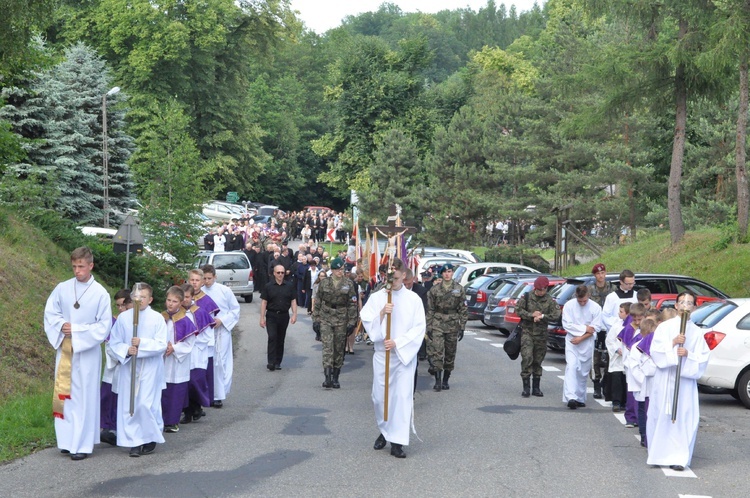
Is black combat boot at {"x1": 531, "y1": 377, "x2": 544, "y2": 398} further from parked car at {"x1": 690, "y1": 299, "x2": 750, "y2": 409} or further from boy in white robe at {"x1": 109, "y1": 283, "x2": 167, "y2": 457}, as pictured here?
boy in white robe at {"x1": 109, "y1": 283, "x2": 167, "y2": 457}

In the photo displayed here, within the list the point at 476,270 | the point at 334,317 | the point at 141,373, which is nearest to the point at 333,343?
the point at 334,317

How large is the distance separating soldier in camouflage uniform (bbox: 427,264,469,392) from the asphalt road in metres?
0.77

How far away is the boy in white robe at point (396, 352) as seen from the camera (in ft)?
34.4

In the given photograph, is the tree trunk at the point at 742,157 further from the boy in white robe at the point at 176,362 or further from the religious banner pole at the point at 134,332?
the religious banner pole at the point at 134,332

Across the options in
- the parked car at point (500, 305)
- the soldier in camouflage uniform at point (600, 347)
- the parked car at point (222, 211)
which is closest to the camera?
the soldier in camouflage uniform at point (600, 347)

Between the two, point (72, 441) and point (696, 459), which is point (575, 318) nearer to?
point (696, 459)

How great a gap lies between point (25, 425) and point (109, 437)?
3.91 feet

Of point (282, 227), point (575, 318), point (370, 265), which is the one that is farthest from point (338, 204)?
point (575, 318)

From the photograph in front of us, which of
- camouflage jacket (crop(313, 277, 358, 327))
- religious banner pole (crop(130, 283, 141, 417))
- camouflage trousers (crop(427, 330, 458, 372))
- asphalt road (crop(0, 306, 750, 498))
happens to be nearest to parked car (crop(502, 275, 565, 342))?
camouflage trousers (crop(427, 330, 458, 372))

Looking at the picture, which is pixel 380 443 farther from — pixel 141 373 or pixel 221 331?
pixel 221 331

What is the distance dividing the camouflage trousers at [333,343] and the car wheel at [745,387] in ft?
18.6

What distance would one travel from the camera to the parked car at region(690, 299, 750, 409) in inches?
565

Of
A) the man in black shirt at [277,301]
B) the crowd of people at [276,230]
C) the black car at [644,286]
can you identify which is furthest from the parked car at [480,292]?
the man in black shirt at [277,301]

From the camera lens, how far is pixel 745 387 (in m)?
14.4
